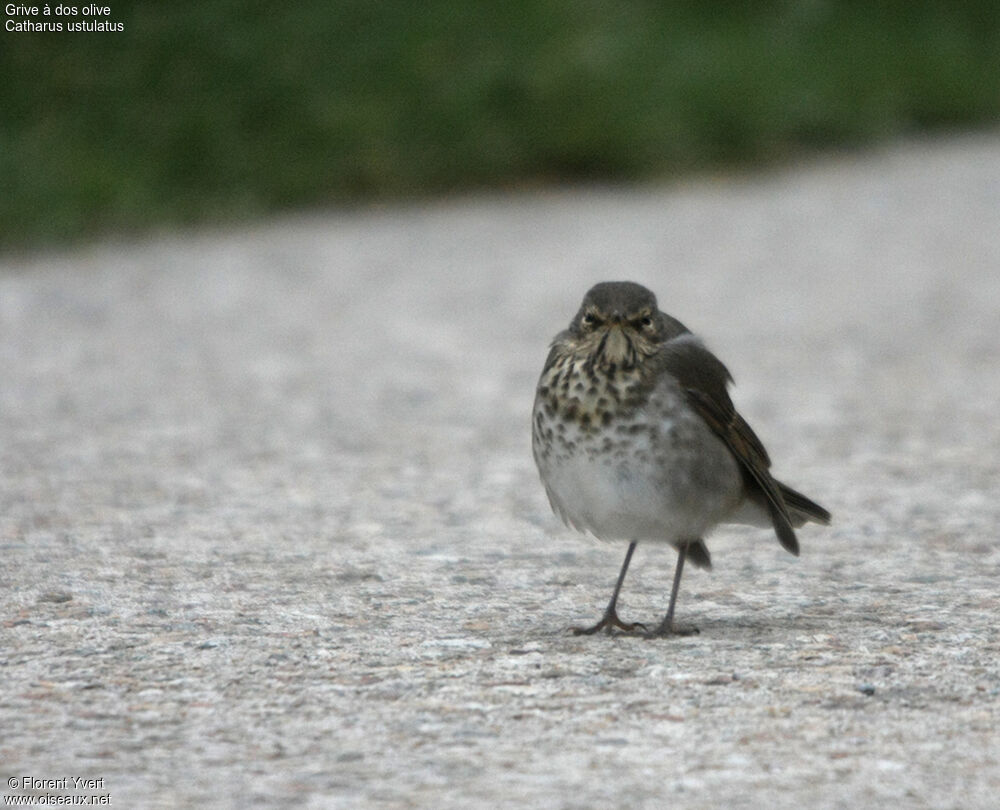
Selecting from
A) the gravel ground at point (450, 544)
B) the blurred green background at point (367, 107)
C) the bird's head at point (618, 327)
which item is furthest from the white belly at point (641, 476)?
the blurred green background at point (367, 107)

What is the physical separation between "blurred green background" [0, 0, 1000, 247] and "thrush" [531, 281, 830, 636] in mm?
7514

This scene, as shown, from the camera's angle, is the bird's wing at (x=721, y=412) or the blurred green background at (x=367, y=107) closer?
the bird's wing at (x=721, y=412)

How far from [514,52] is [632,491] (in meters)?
10.6

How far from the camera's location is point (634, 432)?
14.9 ft

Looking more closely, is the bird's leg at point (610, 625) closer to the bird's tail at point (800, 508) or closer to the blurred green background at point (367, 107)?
the bird's tail at point (800, 508)

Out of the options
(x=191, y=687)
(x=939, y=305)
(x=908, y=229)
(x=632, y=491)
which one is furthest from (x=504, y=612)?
(x=908, y=229)

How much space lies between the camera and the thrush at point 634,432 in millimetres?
4516

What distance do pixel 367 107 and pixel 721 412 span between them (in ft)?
30.8

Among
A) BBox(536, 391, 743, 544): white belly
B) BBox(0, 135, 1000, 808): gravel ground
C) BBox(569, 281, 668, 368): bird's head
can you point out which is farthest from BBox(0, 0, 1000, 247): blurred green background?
BBox(536, 391, 743, 544): white belly

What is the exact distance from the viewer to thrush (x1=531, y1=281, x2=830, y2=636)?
14.8ft

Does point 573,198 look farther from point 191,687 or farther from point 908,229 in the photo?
point 191,687

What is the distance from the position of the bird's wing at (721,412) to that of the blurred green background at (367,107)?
752 centimetres

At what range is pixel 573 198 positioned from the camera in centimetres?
1440

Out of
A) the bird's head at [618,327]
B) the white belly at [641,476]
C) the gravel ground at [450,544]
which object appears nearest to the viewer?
the gravel ground at [450,544]
